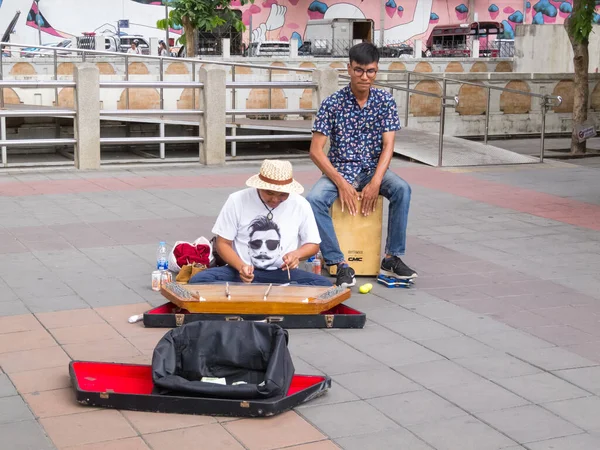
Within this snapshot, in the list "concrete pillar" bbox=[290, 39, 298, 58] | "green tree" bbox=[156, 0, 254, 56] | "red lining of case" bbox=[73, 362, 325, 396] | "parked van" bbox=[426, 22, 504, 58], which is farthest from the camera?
"parked van" bbox=[426, 22, 504, 58]

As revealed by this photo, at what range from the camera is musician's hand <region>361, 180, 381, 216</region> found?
23.9ft

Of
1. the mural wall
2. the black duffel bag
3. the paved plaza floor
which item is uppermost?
the mural wall

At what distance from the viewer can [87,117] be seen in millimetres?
13266

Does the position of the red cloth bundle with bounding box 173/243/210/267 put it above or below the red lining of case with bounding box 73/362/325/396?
above

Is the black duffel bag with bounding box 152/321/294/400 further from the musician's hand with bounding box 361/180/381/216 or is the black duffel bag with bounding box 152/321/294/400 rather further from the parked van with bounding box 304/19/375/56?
the parked van with bounding box 304/19/375/56

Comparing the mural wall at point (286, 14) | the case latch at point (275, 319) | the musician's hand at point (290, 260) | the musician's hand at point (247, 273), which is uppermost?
the mural wall at point (286, 14)

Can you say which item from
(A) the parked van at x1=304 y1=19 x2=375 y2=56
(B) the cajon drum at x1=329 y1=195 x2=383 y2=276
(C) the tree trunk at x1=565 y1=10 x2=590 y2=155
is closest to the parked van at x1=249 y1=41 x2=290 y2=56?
(A) the parked van at x1=304 y1=19 x2=375 y2=56

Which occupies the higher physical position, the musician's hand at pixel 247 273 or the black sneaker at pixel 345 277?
the musician's hand at pixel 247 273

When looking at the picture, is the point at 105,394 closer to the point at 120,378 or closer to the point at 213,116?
the point at 120,378

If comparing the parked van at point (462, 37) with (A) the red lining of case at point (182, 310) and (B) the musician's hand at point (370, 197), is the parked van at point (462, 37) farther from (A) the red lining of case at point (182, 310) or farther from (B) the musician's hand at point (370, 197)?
(A) the red lining of case at point (182, 310)

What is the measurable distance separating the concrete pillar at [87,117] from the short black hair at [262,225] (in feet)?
24.5

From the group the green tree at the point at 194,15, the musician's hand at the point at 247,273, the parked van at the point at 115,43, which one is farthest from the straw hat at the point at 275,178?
the parked van at the point at 115,43

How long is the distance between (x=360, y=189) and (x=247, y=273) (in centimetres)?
165

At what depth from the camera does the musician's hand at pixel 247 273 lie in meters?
6.20
